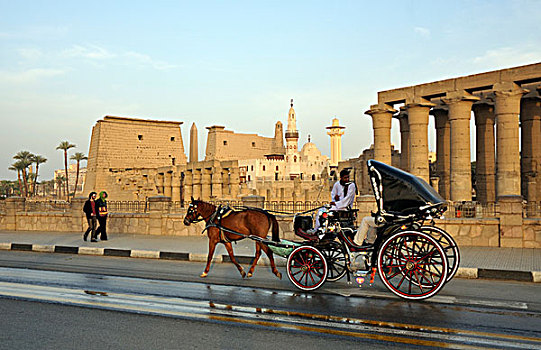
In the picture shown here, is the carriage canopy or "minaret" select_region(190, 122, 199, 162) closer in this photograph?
the carriage canopy

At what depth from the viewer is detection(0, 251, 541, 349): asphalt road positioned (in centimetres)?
521

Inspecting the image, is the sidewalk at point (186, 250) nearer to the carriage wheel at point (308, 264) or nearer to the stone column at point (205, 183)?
the carriage wheel at point (308, 264)

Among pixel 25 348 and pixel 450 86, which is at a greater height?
pixel 450 86

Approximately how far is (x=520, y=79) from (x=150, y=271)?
17.7 m

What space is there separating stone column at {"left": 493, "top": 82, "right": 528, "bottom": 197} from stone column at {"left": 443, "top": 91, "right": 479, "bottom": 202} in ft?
4.77

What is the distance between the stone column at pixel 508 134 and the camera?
69.7 ft

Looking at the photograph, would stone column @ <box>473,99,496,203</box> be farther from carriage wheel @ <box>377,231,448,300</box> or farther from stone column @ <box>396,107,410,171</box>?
carriage wheel @ <box>377,231,448,300</box>

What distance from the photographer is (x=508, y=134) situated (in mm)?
21484

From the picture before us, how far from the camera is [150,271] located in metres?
10.2

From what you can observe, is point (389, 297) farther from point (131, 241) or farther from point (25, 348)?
point (131, 241)

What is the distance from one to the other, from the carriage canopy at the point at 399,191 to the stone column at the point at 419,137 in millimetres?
17360

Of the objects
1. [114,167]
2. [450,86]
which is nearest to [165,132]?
[114,167]

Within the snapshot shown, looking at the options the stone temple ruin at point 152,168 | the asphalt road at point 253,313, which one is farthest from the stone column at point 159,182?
the asphalt road at point 253,313

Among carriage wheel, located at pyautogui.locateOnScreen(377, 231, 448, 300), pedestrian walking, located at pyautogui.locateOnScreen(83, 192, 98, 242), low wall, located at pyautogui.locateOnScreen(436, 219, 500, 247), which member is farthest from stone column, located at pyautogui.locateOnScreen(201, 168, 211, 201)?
carriage wheel, located at pyautogui.locateOnScreen(377, 231, 448, 300)
